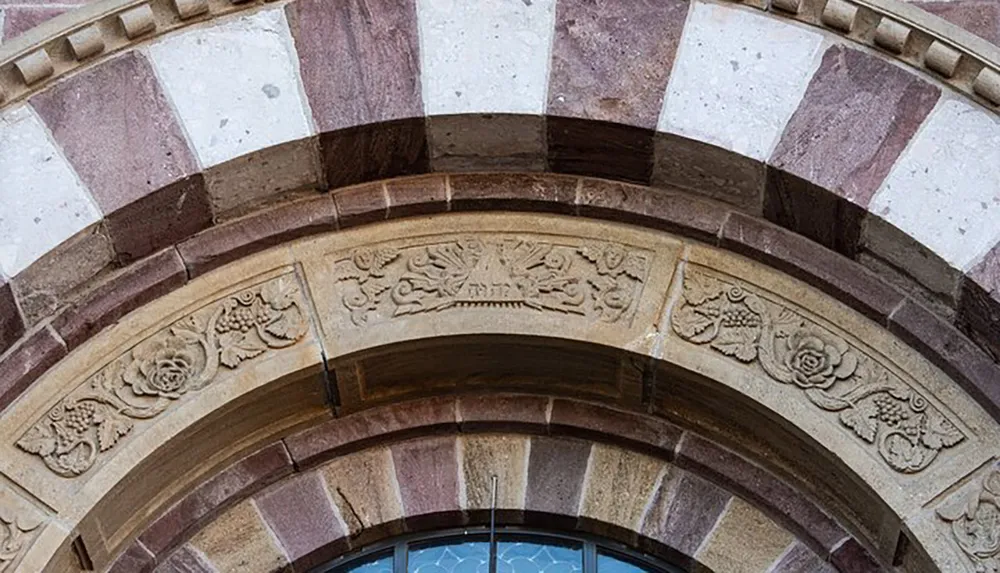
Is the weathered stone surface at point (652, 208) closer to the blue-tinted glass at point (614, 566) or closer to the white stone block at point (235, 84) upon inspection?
the white stone block at point (235, 84)

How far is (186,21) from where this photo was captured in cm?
570

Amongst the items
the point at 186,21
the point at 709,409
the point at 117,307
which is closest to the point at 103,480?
the point at 117,307

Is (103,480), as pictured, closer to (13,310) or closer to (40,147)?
(13,310)

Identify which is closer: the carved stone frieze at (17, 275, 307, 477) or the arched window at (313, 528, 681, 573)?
the carved stone frieze at (17, 275, 307, 477)

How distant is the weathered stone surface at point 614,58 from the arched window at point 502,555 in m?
1.23

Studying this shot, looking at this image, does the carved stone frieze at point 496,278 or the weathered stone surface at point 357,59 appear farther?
the carved stone frieze at point 496,278

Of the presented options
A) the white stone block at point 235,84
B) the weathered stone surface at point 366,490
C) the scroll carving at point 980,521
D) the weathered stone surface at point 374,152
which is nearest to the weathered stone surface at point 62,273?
the white stone block at point 235,84

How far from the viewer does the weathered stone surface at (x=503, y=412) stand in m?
5.87

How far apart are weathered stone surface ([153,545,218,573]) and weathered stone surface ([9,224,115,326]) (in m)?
0.78

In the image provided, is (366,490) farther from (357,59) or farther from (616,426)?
(357,59)

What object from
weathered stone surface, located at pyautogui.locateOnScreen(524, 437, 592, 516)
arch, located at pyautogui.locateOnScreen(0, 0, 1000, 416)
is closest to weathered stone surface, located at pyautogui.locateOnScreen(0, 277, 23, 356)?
arch, located at pyautogui.locateOnScreen(0, 0, 1000, 416)

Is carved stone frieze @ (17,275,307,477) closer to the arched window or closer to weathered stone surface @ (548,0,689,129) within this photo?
the arched window

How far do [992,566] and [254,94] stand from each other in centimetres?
237

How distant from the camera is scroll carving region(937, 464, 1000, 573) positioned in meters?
5.17
